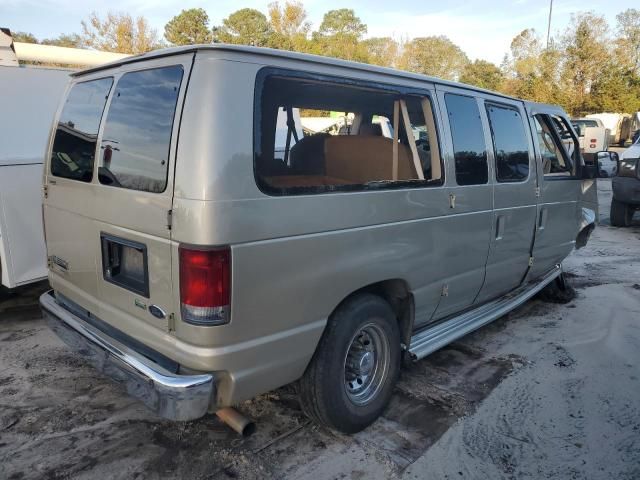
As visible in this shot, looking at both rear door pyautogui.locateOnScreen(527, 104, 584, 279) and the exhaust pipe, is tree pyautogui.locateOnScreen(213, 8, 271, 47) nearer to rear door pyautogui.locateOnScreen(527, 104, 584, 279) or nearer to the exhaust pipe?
rear door pyautogui.locateOnScreen(527, 104, 584, 279)

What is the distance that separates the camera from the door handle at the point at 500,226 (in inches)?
155

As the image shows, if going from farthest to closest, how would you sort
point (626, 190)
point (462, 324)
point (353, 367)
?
1. point (626, 190)
2. point (462, 324)
3. point (353, 367)

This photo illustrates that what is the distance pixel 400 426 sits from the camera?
10.3 ft

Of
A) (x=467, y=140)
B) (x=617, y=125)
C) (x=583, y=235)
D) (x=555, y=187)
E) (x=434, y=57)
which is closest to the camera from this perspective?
(x=467, y=140)

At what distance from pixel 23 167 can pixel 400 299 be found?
3.40m

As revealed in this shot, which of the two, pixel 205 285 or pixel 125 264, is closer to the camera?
pixel 205 285

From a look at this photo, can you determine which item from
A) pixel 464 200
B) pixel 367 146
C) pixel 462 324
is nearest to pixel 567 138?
pixel 464 200

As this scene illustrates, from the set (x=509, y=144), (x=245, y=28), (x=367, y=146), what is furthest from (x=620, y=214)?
(x=245, y=28)

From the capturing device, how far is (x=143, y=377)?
7.87ft

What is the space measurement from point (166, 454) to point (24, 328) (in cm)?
256

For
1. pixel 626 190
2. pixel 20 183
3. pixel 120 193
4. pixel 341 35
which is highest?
pixel 341 35

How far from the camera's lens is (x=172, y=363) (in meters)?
2.46

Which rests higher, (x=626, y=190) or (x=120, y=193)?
(x=120, y=193)

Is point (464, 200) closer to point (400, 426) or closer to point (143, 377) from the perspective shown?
point (400, 426)
